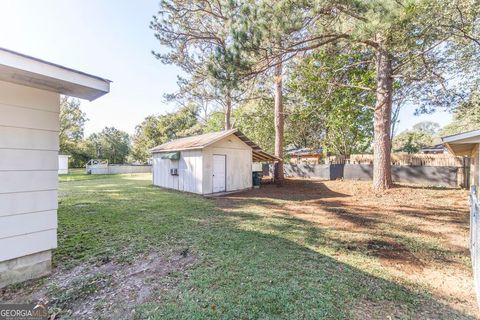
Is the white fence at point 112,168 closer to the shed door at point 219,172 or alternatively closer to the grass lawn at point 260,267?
the shed door at point 219,172

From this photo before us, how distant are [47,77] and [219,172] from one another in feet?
27.8

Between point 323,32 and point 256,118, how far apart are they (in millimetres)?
11458

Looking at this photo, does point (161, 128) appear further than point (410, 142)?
Yes

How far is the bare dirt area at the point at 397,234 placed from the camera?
3.04 metres

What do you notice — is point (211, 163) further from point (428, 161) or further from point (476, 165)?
point (428, 161)

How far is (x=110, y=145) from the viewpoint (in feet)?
113

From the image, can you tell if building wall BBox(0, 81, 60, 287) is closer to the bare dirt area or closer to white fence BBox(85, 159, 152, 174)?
the bare dirt area

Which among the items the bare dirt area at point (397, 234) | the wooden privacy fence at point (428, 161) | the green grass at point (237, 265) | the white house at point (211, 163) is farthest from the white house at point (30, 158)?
the wooden privacy fence at point (428, 161)

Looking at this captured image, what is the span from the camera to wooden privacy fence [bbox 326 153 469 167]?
1184 cm

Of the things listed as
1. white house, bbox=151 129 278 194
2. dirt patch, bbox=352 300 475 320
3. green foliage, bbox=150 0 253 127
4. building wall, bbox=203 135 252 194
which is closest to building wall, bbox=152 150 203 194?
white house, bbox=151 129 278 194

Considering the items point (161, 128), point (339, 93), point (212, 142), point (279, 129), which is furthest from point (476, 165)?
point (161, 128)

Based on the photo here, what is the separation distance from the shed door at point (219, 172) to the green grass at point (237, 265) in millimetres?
4341

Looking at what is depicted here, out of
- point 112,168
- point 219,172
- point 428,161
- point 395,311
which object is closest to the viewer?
point 395,311

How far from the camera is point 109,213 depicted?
6805 mm
